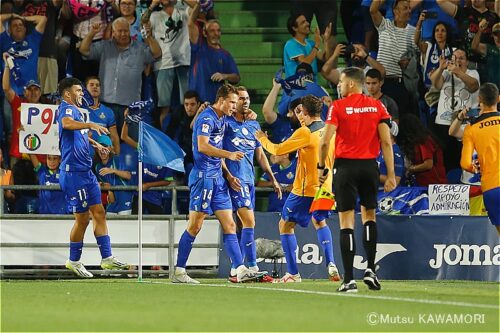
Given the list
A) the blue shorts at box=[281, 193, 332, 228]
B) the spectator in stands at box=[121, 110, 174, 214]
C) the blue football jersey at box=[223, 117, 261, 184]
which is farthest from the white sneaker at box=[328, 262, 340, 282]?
the spectator in stands at box=[121, 110, 174, 214]

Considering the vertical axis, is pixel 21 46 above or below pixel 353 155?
above

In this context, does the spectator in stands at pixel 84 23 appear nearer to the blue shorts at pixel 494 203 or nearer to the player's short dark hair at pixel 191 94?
the player's short dark hair at pixel 191 94

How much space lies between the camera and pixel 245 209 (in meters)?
14.4

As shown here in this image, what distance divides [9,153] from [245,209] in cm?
544

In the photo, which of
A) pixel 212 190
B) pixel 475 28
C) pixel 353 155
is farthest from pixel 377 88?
pixel 353 155

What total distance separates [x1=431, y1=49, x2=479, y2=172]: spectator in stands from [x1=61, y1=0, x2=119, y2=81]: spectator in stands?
5.60 meters

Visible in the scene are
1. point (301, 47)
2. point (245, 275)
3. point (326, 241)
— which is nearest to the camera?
point (245, 275)

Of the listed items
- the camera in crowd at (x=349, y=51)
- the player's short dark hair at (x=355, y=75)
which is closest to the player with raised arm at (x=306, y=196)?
the player's short dark hair at (x=355, y=75)

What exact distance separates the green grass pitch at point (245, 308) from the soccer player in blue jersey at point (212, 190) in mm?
735

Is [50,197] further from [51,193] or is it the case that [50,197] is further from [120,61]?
[120,61]

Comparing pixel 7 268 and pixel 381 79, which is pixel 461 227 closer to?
pixel 381 79

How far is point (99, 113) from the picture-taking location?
696 inches

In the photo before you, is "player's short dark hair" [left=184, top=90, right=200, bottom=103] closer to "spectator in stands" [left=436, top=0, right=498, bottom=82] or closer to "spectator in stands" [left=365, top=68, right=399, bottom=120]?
"spectator in stands" [left=365, top=68, right=399, bottom=120]

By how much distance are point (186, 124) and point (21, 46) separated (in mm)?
3131
